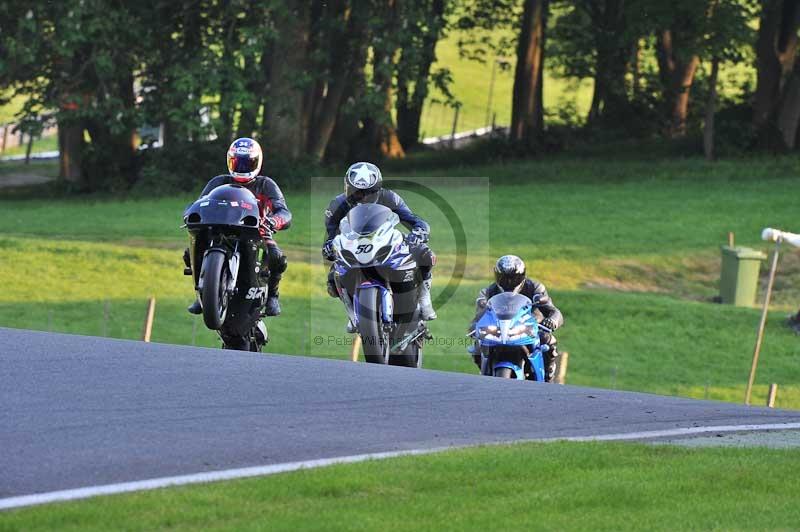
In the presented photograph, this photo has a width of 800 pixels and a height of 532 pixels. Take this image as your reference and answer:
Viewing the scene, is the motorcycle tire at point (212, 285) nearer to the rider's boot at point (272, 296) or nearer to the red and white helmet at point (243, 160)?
the rider's boot at point (272, 296)

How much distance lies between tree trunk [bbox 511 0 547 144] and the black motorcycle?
36.9m

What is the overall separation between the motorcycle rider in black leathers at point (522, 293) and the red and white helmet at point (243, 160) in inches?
93.6

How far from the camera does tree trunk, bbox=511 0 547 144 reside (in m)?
49.9

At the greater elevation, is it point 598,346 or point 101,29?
point 101,29

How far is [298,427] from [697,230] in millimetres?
29405

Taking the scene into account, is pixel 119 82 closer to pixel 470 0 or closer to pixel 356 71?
pixel 356 71

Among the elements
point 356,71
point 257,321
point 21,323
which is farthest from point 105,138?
point 257,321

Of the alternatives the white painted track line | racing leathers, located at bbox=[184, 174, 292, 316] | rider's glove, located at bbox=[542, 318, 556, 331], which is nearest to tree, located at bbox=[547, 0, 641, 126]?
rider's glove, located at bbox=[542, 318, 556, 331]

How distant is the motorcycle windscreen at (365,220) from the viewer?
13.4 meters

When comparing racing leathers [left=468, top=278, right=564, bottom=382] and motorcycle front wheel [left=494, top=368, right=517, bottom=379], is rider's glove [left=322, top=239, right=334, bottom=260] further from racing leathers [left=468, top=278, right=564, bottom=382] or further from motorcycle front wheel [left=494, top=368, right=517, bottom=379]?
motorcycle front wheel [left=494, top=368, right=517, bottom=379]

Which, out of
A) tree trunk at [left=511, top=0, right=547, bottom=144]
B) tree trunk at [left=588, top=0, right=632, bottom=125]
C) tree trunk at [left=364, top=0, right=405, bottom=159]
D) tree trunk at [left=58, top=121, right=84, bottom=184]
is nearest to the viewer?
tree trunk at [left=364, top=0, right=405, bottom=159]

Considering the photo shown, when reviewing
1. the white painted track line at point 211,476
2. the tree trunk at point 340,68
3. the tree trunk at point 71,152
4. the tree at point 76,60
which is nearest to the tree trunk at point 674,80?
the tree trunk at point 340,68

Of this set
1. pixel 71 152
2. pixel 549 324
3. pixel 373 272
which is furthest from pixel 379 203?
pixel 71 152

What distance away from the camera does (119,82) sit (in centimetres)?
4350
